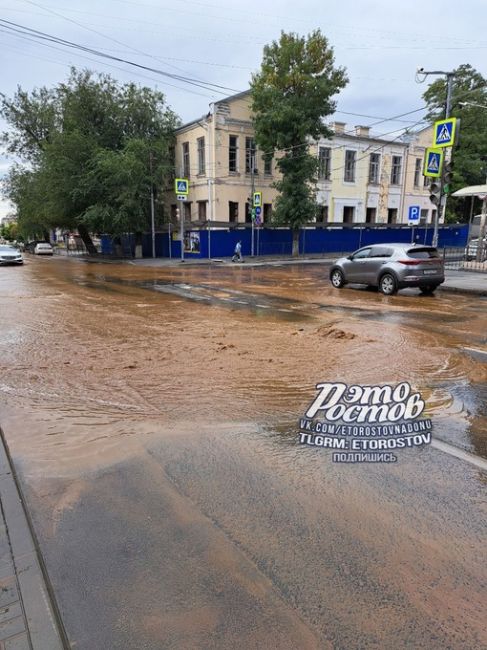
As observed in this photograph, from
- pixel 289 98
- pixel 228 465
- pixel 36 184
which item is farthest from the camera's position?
pixel 36 184

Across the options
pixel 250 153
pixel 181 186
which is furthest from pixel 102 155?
pixel 250 153

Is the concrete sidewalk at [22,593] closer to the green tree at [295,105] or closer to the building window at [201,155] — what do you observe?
the green tree at [295,105]

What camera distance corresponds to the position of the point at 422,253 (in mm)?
14297

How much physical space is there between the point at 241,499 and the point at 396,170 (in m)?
47.6

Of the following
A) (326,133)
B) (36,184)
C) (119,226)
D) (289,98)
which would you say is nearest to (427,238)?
(326,133)

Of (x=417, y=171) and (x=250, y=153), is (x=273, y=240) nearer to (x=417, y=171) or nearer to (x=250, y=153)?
(x=250, y=153)

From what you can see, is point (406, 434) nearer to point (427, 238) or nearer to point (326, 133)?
point (326, 133)

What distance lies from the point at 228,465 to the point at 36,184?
38351 millimetres

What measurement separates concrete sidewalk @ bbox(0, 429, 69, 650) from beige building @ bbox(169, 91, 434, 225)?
102 ft

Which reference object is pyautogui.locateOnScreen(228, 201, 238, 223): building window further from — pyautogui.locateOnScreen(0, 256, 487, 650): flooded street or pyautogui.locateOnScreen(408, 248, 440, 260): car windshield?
pyautogui.locateOnScreen(0, 256, 487, 650): flooded street

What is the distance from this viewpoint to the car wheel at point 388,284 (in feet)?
46.6

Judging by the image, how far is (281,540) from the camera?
2.87m

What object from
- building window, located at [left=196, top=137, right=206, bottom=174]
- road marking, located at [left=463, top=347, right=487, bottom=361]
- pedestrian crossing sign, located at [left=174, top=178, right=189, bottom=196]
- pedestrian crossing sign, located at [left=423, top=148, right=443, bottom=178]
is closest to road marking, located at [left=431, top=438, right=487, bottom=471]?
road marking, located at [left=463, top=347, right=487, bottom=361]

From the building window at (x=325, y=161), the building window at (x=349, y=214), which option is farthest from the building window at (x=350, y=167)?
the building window at (x=349, y=214)
